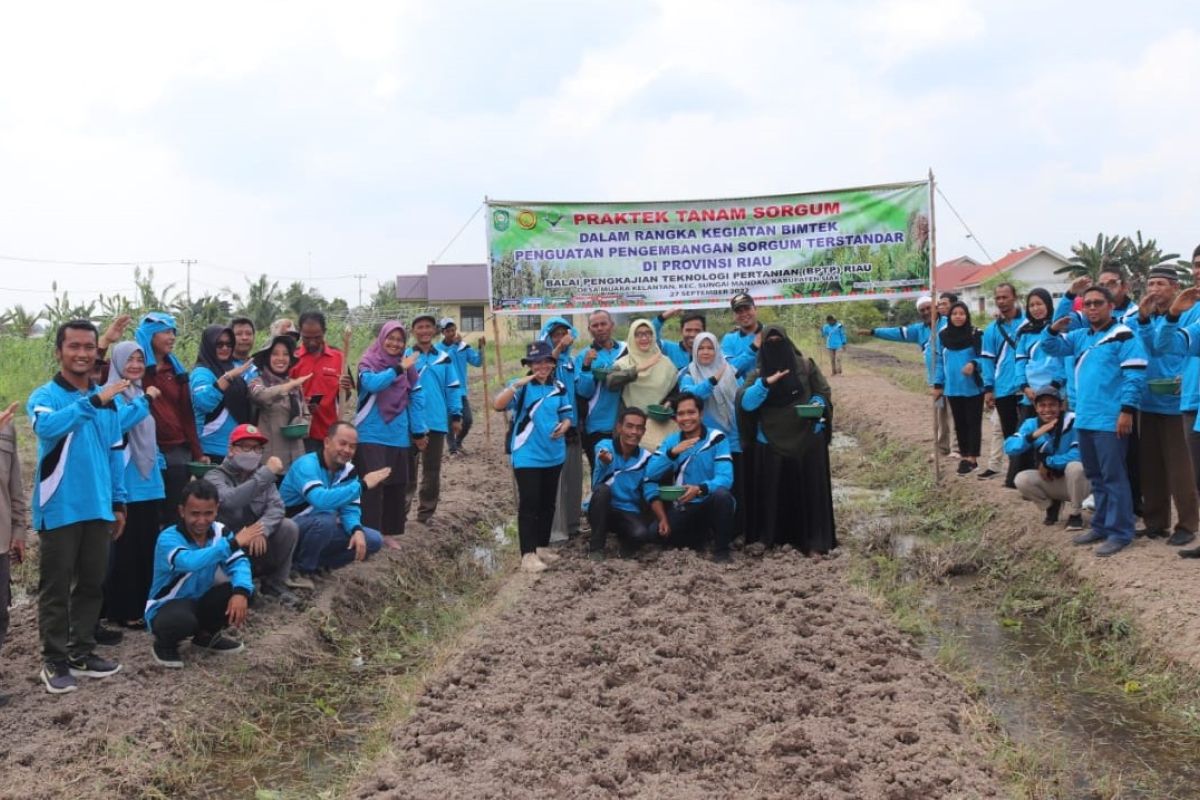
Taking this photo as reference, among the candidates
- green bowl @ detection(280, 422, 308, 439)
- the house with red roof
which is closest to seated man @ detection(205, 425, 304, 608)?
green bowl @ detection(280, 422, 308, 439)

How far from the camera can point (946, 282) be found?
2335 inches

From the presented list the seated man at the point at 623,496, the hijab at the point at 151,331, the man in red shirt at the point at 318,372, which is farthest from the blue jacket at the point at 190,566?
the seated man at the point at 623,496

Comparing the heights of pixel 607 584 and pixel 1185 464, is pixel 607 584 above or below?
below

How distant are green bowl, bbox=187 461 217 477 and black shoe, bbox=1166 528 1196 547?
16.8 feet

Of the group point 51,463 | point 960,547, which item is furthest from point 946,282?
point 51,463

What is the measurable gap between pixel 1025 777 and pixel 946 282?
59545 millimetres

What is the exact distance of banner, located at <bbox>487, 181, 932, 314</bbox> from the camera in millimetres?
8078

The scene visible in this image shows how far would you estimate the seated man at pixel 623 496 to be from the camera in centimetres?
631

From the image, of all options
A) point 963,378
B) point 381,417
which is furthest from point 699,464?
point 963,378

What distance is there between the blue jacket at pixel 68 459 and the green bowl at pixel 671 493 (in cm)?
298

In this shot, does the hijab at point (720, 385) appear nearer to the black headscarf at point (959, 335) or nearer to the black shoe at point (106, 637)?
the black headscarf at point (959, 335)

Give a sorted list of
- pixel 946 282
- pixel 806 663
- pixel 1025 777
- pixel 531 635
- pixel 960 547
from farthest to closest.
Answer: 1. pixel 946 282
2. pixel 960 547
3. pixel 531 635
4. pixel 806 663
5. pixel 1025 777

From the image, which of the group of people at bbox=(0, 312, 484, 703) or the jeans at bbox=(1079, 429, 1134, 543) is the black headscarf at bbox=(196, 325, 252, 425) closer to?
the group of people at bbox=(0, 312, 484, 703)

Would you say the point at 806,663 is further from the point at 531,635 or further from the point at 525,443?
the point at 525,443
